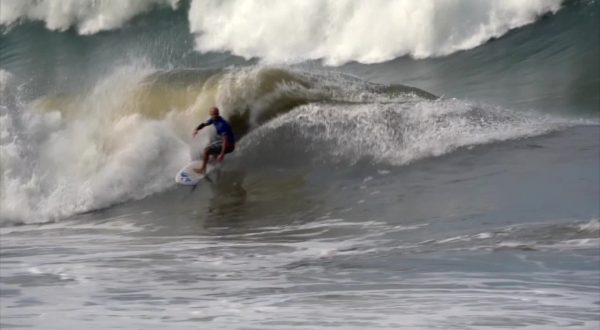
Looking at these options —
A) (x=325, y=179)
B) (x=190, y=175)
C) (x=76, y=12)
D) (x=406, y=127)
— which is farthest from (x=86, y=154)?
(x=76, y=12)

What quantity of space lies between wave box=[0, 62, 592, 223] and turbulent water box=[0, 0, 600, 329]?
3 cm

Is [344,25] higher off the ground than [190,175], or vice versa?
[344,25]

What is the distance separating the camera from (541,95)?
512 inches

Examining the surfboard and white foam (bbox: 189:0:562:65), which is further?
white foam (bbox: 189:0:562:65)

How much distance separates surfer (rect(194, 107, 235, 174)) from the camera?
37.9 feet

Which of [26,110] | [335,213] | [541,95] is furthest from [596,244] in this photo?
[26,110]

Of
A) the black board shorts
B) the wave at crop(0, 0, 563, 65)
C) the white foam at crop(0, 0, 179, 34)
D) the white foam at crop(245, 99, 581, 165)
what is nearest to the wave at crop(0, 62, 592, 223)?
the white foam at crop(245, 99, 581, 165)

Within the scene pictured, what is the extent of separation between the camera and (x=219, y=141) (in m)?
11.6

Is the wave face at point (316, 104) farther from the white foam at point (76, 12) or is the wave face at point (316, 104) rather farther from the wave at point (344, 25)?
the white foam at point (76, 12)

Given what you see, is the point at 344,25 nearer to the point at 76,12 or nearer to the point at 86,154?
the point at 86,154

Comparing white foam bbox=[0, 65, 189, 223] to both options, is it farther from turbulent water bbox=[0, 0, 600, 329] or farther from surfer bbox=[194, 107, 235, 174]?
surfer bbox=[194, 107, 235, 174]

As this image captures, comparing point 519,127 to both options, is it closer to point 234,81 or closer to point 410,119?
point 410,119

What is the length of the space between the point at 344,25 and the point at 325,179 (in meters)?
8.00

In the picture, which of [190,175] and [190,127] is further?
[190,127]
